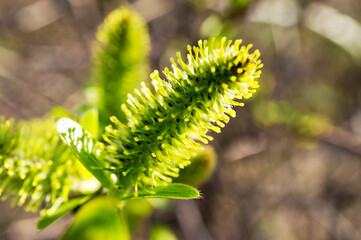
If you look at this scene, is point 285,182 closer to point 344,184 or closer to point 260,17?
point 344,184

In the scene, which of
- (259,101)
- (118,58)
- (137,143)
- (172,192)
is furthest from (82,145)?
(259,101)

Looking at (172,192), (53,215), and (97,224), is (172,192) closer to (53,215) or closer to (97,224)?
(97,224)

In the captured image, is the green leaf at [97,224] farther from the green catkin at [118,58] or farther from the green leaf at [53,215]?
the green catkin at [118,58]

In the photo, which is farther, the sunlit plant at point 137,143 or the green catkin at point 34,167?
the green catkin at point 34,167

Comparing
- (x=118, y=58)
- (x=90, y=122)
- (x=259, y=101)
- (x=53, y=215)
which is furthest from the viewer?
(x=259, y=101)

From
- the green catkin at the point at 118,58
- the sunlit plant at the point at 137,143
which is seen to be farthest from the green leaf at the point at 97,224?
the green catkin at the point at 118,58

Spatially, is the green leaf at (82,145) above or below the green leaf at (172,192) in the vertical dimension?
above
